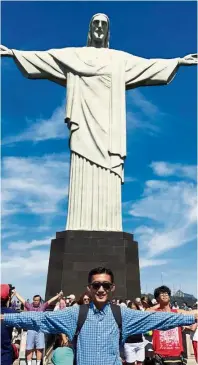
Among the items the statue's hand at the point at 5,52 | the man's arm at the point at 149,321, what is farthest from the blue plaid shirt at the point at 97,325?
the statue's hand at the point at 5,52

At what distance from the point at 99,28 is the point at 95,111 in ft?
9.59

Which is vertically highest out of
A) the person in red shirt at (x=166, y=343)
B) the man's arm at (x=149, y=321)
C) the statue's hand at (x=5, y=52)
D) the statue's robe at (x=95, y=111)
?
the statue's hand at (x=5, y=52)

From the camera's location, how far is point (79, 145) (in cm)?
1163

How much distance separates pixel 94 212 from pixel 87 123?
2.53 meters

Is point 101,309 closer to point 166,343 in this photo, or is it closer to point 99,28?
point 166,343

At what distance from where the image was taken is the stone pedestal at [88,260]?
10266 millimetres

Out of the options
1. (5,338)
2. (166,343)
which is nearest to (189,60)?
(166,343)

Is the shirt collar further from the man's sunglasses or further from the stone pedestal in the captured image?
the stone pedestal

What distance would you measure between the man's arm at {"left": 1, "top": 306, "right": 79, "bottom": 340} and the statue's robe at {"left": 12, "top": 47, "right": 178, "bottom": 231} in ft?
27.2

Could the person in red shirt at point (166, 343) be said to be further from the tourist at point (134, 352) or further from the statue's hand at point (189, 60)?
the statue's hand at point (189, 60)

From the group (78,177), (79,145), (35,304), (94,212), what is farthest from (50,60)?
(35,304)

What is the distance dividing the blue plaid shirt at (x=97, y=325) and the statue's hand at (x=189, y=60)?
11.0 metres

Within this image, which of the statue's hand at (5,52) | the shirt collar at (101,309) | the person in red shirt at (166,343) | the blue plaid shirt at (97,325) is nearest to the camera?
the blue plaid shirt at (97,325)

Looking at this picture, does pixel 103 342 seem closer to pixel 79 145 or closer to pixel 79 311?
pixel 79 311
